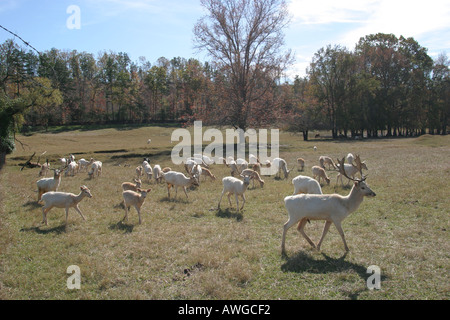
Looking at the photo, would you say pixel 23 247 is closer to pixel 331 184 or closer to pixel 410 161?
pixel 331 184

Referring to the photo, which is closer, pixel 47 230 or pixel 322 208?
pixel 322 208

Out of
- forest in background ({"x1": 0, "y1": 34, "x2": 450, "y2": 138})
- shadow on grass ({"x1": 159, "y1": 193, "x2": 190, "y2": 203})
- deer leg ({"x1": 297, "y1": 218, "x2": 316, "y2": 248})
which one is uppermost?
forest in background ({"x1": 0, "y1": 34, "x2": 450, "y2": 138})

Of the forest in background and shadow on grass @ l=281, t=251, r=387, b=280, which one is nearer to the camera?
shadow on grass @ l=281, t=251, r=387, b=280

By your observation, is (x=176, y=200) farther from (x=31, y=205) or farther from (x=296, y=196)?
(x=296, y=196)

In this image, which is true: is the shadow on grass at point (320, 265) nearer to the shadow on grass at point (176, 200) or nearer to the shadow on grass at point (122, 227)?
the shadow on grass at point (122, 227)

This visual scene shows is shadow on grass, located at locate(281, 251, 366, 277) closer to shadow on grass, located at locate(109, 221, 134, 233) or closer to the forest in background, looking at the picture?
shadow on grass, located at locate(109, 221, 134, 233)

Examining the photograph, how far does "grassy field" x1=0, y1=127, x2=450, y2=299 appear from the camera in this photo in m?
6.04

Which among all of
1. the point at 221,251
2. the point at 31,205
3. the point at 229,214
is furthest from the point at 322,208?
the point at 31,205

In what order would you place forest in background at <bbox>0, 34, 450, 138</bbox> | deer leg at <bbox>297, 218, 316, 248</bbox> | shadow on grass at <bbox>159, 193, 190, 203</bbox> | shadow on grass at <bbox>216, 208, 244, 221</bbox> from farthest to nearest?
forest in background at <bbox>0, 34, 450, 138</bbox>
shadow on grass at <bbox>159, 193, 190, 203</bbox>
shadow on grass at <bbox>216, 208, 244, 221</bbox>
deer leg at <bbox>297, 218, 316, 248</bbox>

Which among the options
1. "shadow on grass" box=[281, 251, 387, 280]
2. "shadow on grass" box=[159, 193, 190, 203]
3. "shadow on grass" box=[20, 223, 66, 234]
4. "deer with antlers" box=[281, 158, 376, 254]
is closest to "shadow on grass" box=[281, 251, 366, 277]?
"shadow on grass" box=[281, 251, 387, 280]

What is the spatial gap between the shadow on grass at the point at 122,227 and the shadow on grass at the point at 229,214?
3052mm

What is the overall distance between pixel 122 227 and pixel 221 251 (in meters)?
3.89

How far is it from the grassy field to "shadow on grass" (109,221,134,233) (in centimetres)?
3

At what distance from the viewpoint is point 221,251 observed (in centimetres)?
770
